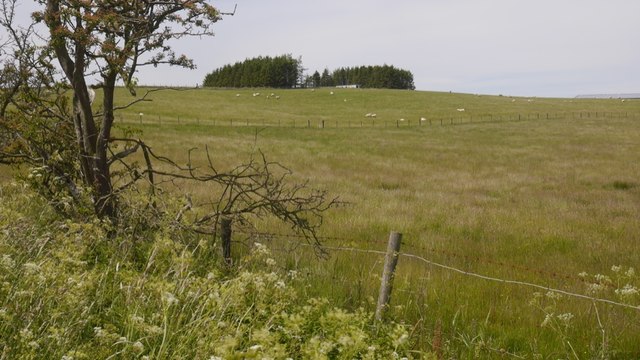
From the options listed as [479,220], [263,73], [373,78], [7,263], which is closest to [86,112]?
[7,263]

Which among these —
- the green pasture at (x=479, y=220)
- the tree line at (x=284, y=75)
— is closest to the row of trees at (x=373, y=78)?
the tree line at (x=284, y=75)

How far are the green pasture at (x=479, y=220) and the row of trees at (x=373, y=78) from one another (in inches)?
4258

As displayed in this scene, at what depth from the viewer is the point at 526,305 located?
620 cm

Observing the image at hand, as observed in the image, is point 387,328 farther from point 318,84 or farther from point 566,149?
point 318,84

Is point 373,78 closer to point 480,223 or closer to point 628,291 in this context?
point 480,223

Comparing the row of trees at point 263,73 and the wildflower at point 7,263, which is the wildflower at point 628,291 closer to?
the wildflower at point 7,263

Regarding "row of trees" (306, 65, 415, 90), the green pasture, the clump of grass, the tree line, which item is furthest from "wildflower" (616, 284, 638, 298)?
"row of trees" (306, 65, 415, 90)

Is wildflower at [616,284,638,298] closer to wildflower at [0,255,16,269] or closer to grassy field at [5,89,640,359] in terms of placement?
grassy field at [5,89,640,359]

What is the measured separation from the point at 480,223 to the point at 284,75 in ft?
388

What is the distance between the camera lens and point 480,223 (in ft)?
39.0

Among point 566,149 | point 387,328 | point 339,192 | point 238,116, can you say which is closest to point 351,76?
point 238,116

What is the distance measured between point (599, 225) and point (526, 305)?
22.9 feet

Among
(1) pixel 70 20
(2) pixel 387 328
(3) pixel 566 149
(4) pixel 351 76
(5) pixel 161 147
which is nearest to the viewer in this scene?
(2) pixel 387 328

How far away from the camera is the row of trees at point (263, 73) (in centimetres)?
12294
